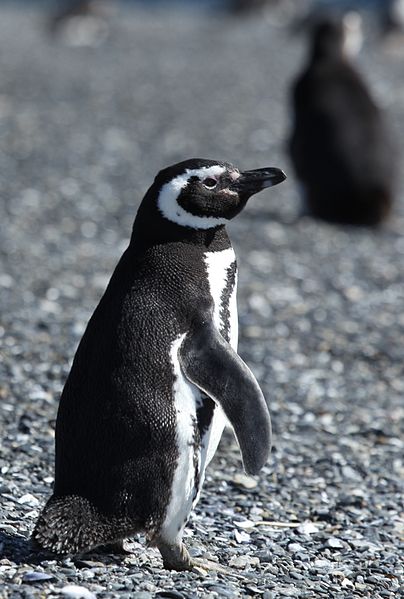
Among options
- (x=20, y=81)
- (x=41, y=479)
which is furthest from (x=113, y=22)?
(x=41, y=479)

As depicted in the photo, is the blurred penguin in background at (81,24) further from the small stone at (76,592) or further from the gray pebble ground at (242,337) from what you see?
the small stone at (76,592)

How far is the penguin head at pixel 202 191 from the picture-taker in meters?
3.99

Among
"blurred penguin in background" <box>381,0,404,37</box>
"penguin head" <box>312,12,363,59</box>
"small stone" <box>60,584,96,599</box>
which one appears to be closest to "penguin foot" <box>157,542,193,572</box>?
"small stone" <box>60,584,96,599</box>

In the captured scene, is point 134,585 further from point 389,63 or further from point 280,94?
point 389,63

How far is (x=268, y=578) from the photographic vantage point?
4027 mm

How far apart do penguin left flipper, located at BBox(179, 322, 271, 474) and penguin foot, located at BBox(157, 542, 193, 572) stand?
332 mm

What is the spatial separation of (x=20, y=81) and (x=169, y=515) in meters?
14.6

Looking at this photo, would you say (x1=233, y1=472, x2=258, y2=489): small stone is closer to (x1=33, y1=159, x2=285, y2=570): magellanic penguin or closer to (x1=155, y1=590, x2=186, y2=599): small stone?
(x1=33, y1=159, x2=285, y2=570): magellanic penguin

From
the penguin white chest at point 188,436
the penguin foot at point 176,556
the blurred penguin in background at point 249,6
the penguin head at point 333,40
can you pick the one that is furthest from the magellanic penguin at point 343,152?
the blurred penguin in background at point 249,6

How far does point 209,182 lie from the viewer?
405cm

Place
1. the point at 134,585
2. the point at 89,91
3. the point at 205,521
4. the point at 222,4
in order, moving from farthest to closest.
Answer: the point at 222,4 → the point at 89,91 → the point at 205,521 → the point at 134,585

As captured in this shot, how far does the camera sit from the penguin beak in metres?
4.12

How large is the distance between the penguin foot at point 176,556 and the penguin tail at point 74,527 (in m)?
0.17

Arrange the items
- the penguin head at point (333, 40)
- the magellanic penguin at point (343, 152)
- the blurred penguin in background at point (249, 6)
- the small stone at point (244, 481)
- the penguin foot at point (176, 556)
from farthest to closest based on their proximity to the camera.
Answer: the blurred penguin in background at point (249, 6), the penguin head at point (333, 40), the magellanic penguin at point (343, 152), the small stone at point (244, 481), the penguin foot at point (176, 556)
